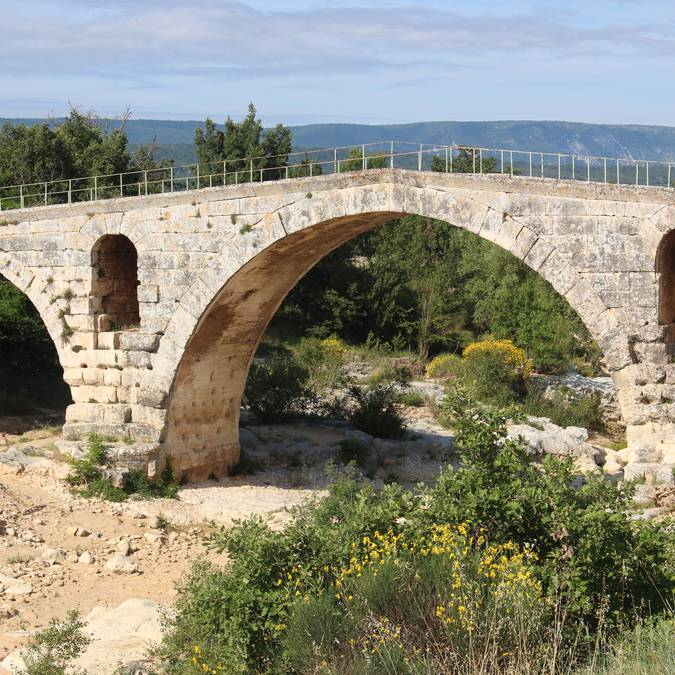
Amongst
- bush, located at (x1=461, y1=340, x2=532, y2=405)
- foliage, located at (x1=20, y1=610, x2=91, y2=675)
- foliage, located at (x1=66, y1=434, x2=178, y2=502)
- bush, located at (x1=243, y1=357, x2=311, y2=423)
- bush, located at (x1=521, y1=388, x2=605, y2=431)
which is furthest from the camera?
bush, located at (x1=461, y1=340, x2=532, y2=405)

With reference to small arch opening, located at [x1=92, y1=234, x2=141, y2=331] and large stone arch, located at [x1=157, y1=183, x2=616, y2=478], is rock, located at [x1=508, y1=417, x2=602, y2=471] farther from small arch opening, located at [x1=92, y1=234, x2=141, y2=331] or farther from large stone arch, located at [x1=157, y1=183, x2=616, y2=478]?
small arch opening, located at [x1=92, y1=234, x2=141, y2=331]

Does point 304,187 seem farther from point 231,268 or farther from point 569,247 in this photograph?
point 569,247

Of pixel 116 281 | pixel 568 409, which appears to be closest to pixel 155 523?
pixel 116 281

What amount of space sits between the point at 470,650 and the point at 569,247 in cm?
738

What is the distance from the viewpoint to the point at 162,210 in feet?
57.8

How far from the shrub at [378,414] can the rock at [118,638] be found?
10.3m

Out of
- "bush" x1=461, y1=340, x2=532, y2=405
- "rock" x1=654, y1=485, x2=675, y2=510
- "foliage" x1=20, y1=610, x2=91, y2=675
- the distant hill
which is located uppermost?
the distant hill

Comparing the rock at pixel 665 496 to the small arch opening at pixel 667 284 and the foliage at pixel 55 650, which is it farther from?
the foliage at pixel 55 650

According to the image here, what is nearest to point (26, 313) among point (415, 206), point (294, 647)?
point (415, 206)

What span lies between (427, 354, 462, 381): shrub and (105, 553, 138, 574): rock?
591 inches

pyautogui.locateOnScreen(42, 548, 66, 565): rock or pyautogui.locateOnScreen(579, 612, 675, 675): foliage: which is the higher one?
pyautogui.locateOnScreen(579, 612, 675, 675): foliage

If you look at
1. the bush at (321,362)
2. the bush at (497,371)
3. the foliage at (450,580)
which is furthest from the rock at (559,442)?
the foliage at (450,580)

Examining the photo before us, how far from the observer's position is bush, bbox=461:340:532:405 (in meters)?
26.2

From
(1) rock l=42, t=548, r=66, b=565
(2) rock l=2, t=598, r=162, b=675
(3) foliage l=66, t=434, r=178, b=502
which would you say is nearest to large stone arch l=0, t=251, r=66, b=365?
(3) foliage l=66, t=434, r=178, b=502
